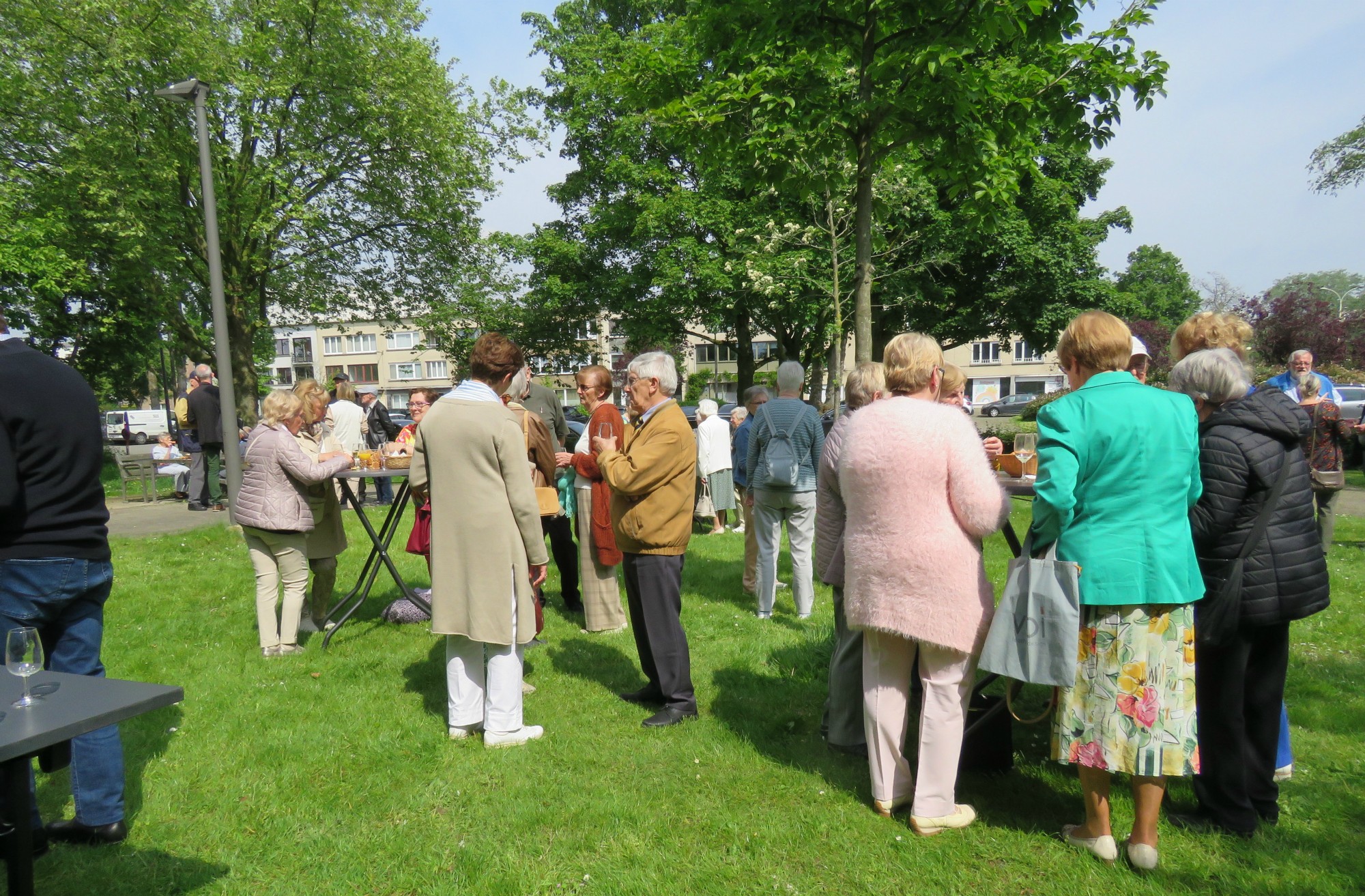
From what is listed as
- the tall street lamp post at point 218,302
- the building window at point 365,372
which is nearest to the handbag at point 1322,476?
the tall street lamp post at point 218,302

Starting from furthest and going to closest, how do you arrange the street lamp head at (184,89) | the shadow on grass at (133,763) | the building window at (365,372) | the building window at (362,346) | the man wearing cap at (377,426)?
1. the building window at (365,372)
2. the building window at (362,346)
3. the man wearing cap at (377,426)
4. the street lamp head at (184,89)
5. the shadow on grass at (133,763)

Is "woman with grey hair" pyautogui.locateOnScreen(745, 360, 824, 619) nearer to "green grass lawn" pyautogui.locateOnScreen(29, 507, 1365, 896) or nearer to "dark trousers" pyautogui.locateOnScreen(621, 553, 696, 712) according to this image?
"green grass lawn" pyautogui.locateOnScreen(29, 507, 1365, 896)

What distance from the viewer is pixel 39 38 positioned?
18.1 m

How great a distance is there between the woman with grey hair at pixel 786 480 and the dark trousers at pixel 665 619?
6.75ft

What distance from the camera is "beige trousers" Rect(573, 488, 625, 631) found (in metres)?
6.42

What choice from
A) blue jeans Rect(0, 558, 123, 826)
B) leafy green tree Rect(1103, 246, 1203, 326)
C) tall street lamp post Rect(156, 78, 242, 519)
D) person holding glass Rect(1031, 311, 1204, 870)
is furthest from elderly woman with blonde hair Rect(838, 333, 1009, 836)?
leafy green tree Rect(1103, 246, 1203, 326)

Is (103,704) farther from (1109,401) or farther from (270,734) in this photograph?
(1109,401)

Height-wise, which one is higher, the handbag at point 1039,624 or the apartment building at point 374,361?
the apartment building at point 374,361

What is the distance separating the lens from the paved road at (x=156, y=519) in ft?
37.3

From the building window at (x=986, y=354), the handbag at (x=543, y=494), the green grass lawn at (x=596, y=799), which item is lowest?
the green grass lawn at (x=596, y=799)

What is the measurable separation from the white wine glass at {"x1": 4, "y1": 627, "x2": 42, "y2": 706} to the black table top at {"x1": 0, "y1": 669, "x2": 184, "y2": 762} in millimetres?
42

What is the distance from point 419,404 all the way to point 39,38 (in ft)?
51.7

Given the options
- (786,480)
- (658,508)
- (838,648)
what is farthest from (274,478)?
(838,648)

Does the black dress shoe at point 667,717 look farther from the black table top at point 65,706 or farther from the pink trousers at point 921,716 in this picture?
the black table top at point 65,706
